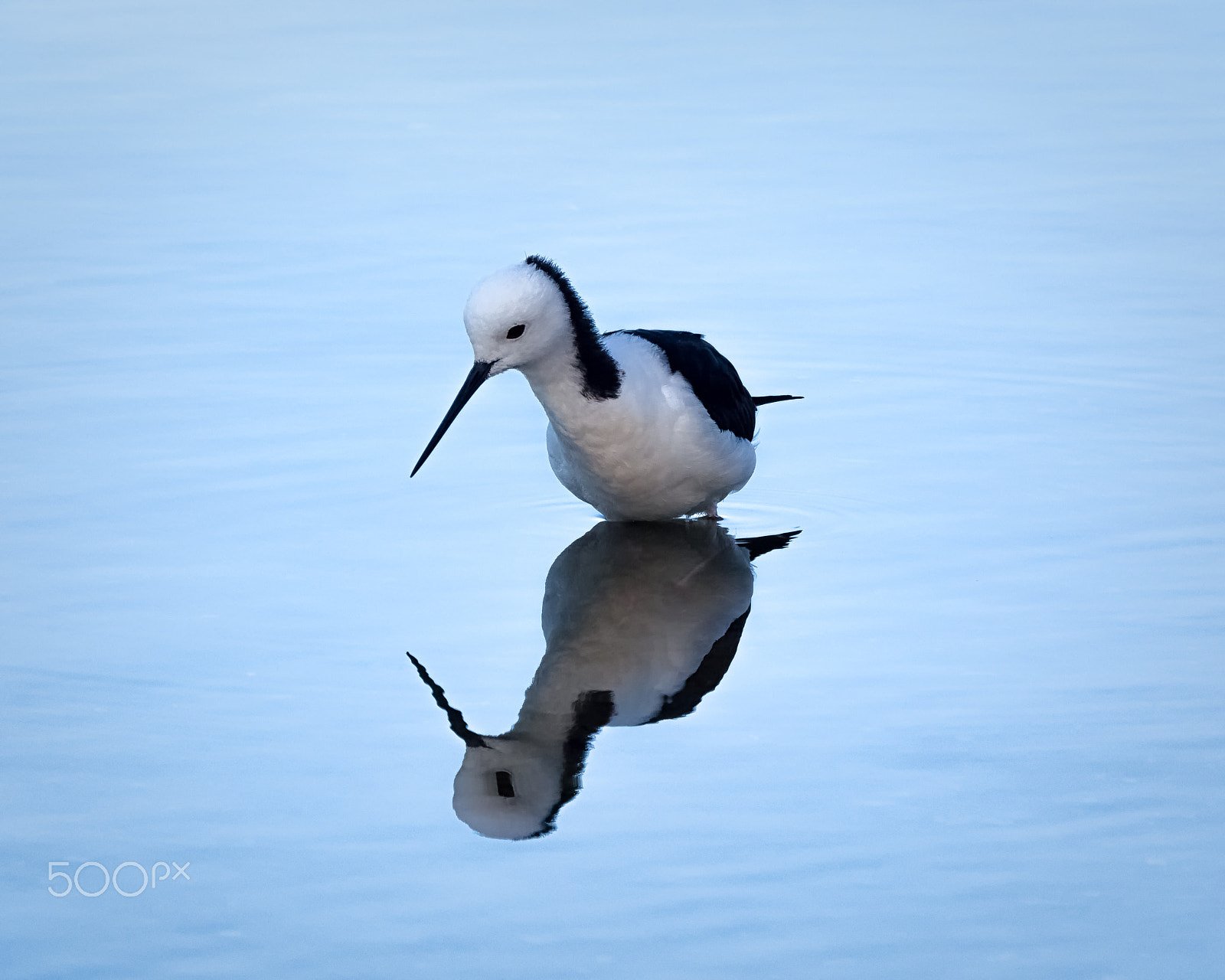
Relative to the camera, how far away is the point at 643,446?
7184mm

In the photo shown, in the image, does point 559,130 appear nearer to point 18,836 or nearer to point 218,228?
point 218,228

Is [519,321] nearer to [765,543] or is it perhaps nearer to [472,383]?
[472,383]

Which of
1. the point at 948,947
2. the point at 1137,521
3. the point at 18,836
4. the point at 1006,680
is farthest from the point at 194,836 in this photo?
the point at 1137,521

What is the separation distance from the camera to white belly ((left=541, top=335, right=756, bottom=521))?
7121 mm

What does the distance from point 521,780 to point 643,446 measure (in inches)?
78.7

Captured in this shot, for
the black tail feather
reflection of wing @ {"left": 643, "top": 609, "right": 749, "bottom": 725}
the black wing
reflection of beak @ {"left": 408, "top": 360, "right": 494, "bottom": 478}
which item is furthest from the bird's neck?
the black tail feather

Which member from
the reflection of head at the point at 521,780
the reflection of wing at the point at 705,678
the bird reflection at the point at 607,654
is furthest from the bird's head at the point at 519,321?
the reflection of head at the point at 521,780

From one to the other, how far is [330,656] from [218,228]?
4.91m

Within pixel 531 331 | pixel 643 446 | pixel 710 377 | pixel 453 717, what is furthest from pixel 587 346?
pixel 453 717

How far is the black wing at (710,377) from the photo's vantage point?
24.4 ft

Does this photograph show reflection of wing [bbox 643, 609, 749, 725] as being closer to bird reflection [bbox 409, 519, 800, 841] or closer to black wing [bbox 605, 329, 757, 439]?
bird reflection [bbox 409, 519, 800, 841]

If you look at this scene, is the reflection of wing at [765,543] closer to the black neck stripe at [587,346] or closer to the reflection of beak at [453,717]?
the black neck stripe at [587,346]

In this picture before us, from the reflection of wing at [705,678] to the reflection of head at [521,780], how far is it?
8.2 inches

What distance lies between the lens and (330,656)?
6.27 m
